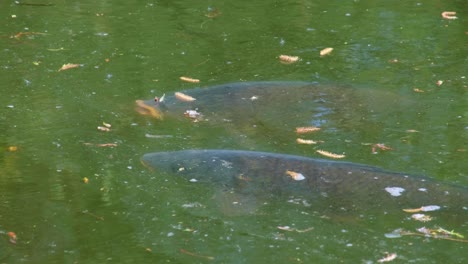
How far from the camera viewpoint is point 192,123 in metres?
6.69

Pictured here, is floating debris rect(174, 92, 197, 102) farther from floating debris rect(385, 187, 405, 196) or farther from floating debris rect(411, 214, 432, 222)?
floating debris rect(411, 214, 432, 222)

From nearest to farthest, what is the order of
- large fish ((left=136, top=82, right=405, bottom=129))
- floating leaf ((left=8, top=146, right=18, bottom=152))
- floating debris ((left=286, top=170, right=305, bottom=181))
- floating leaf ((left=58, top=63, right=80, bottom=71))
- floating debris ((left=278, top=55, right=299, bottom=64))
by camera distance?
floating debris ((left=286, top=170, right=305, bottom=181)) → floating leaf ((left=8, top=146, right=18, bottom=152)) → large fish ((left=136, top=82, right=405, bottom=129)) → floating leaf ((left=58, top=63, right=80, bottom=71)) → floating debris ((left=278, top=55, right=299, bottom=64))

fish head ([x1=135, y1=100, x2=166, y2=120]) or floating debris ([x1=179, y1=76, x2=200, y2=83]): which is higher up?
fish head ([x1=135, y1=100, x2=166, y2=120])

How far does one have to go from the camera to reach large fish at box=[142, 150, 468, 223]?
5016 millimetres

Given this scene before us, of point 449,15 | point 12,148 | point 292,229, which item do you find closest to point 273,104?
point 12,148

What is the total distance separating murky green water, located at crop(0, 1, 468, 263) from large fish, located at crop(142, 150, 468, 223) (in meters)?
0.10

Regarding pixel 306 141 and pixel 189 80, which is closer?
pixel 306 141

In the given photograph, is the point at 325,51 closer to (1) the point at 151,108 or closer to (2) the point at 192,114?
(2) the point at 192,114

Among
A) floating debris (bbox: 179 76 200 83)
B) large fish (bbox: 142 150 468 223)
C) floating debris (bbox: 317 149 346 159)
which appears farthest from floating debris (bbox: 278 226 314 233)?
floating debris (bbox: 179 76 200 83)

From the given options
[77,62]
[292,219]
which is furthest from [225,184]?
[77,62]

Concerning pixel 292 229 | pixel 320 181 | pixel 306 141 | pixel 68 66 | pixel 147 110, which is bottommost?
pixel 68 66

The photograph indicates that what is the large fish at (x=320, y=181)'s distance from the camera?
16.5ft

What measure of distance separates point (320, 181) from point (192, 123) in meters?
1.71

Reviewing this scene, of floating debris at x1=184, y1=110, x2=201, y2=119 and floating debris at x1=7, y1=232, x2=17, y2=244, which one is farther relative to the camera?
floating debris at x1=184, y1=110, x2=201, y2=119
